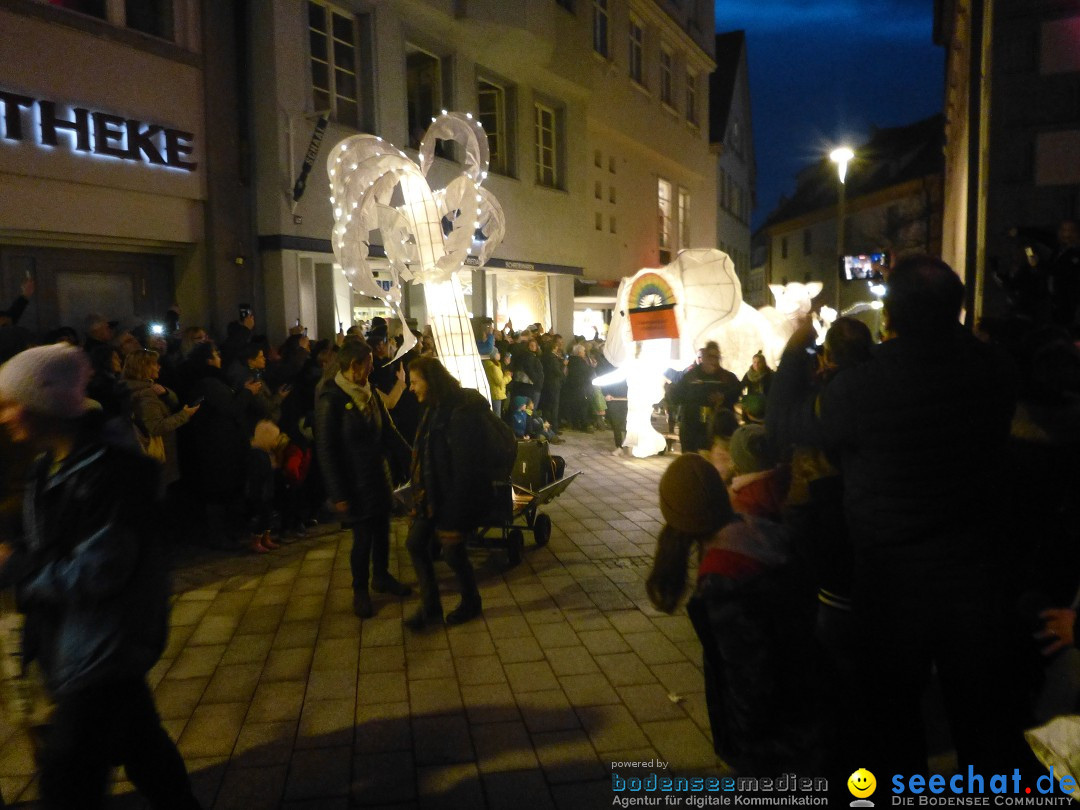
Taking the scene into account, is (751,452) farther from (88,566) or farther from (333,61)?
(333,61)

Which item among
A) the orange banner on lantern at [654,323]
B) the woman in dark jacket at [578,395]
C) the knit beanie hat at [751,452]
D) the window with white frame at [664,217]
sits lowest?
the woman in dark jacket at [578,395]

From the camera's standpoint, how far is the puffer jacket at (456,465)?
5270 millimetres

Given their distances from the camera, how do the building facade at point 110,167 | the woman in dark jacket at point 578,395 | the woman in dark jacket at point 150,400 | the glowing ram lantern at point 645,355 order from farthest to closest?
1. the woman in dark jacket at point 578,395
2. the glowing ram lantern at point 645,355
3. the building facade at point 110,167
4. the woman in dark jacket at point 150,400

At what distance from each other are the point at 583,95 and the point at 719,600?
19.0 metres

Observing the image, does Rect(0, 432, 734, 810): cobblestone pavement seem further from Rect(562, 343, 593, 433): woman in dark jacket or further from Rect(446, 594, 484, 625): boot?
Rect(562, 343, 593, 433): woman in dark jacket

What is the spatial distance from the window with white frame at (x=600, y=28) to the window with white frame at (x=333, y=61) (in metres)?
8.81

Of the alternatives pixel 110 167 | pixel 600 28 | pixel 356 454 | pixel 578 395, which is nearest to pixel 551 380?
pixel 578 395

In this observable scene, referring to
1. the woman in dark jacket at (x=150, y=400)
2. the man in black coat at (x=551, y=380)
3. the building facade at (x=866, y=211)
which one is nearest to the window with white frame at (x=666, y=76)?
the building facade at (x=866, y=211)

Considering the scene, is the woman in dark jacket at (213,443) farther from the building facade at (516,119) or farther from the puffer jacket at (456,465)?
the building facade at (516,119)

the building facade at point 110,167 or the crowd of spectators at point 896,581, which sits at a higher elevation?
the building facade at point 110,167


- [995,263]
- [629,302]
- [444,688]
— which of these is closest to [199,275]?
[629,302]

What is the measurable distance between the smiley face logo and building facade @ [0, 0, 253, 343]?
32.7ft

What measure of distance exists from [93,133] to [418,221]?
513 cm

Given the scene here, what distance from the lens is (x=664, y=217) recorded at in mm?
26938
